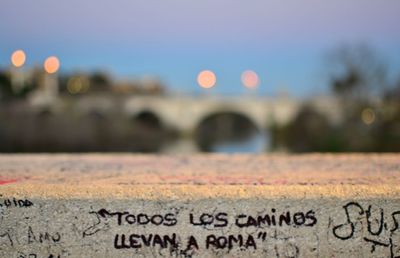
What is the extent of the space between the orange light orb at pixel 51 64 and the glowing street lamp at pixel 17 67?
10.6 feet

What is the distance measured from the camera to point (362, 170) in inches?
215

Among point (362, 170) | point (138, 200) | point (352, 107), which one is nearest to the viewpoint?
point (138, 200)

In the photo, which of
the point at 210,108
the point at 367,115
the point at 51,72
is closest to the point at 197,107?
the point at 210,108

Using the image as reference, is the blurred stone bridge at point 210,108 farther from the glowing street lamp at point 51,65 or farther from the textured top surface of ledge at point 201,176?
the textured top surface of ledge at point 201,176

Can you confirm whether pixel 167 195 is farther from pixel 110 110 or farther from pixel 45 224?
pixel 110 110

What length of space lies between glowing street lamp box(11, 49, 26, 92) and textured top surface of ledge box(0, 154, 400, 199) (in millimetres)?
65976

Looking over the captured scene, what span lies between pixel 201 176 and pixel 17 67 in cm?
7371

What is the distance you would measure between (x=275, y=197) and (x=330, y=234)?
488 millimetres

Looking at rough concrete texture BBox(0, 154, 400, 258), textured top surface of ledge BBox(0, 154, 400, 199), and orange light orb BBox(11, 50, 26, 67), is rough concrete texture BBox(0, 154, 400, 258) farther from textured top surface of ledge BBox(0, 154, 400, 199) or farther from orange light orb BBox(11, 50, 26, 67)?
orange light orb BBox(11, 50, 26, 67)

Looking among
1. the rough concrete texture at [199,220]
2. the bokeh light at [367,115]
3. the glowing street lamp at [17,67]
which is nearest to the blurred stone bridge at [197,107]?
the bokeh light at [367,115]

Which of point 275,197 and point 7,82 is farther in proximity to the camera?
point 7,82

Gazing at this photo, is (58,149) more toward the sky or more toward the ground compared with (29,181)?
more toward the sky

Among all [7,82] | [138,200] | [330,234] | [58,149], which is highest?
[7,82]

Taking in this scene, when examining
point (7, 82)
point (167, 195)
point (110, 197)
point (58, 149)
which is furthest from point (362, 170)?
point (7, 82)
